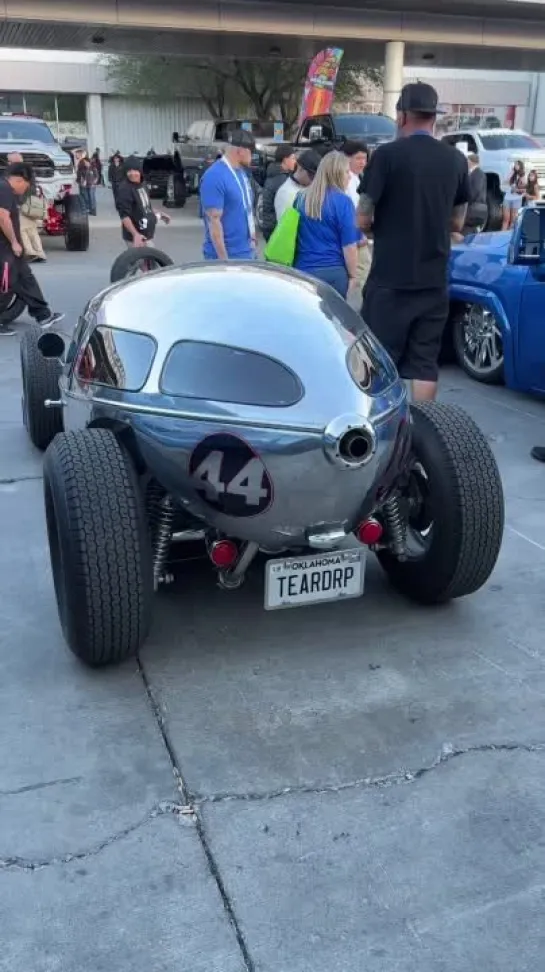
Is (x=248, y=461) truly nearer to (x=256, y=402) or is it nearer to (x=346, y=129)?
(x=256, y=402)

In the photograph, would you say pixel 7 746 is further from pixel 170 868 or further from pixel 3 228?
pixel 3 228

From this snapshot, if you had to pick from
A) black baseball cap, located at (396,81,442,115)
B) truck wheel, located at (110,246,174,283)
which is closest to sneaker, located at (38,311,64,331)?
truck wheel, located at (110,246,174,283)

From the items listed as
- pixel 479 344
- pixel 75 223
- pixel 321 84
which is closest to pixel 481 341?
pixel 479 344

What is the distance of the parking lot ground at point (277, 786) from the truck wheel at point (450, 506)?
0.79 ft

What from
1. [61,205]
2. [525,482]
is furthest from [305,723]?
[61,205]

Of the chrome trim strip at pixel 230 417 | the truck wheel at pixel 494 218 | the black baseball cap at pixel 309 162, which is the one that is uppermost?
the black baseball cap at pixel 309 162

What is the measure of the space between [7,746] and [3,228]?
6.88m

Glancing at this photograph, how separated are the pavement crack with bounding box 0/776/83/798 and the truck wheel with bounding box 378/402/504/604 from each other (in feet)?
5.20

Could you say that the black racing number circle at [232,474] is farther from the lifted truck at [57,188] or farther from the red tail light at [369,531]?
the lifted truck at [57,188]

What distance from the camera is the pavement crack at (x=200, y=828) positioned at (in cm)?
223

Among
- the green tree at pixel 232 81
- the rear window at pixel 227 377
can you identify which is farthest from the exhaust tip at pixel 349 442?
the green tree at pixel 232 81

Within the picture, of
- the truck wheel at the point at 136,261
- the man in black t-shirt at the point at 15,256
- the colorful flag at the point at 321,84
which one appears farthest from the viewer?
the colorful flag at the point at 321,84

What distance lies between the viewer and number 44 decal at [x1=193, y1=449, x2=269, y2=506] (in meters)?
3.03

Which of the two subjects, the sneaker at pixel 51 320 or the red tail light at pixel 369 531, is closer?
the red tail light at pixel 369 531
